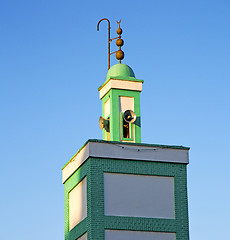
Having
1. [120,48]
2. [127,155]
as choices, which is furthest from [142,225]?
[120,48]

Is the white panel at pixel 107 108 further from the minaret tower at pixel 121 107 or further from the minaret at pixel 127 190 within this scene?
the minaret at pixel 127 190

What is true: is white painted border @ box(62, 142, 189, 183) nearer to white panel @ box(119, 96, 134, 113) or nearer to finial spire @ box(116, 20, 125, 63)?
white panel @ box(119, 96, 134, 113)

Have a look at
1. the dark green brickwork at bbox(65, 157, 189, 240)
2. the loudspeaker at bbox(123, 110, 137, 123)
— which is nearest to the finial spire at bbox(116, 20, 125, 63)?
the loudspeaker at bbox(123, 110, 137, 123)

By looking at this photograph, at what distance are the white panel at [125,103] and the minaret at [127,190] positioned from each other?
23.1 inches

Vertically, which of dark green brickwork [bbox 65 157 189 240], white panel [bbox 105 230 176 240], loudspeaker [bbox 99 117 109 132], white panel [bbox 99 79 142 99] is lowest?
white panel [bbox 105 230 176 240]

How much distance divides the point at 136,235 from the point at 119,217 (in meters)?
1.19


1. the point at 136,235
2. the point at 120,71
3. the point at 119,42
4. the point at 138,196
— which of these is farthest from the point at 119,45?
the point at 136,235

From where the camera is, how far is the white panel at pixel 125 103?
36.0 meters

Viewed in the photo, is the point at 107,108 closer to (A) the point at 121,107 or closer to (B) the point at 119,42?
(A) the point at 121,107

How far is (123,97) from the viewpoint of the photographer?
36188 millimetres

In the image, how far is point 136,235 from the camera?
3259 centimetres

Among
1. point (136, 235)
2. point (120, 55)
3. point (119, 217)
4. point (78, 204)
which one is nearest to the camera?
point (119, 217)

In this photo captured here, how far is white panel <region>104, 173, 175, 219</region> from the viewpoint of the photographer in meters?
32.7

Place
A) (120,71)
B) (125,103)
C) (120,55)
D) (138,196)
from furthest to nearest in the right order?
(120,55), (120,71), (125,103), (138,196)
